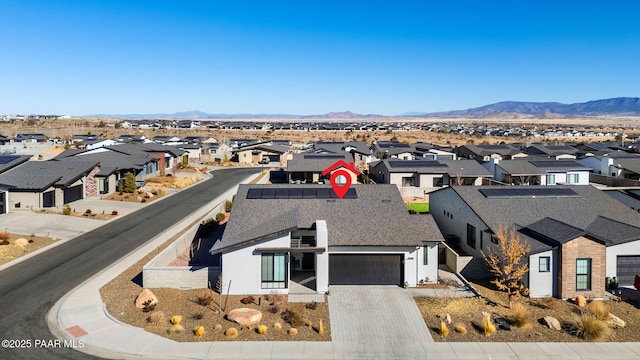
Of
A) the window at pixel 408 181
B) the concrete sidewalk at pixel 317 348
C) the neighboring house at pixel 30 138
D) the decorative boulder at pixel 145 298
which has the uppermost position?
the neighboring house at pixel 30 138

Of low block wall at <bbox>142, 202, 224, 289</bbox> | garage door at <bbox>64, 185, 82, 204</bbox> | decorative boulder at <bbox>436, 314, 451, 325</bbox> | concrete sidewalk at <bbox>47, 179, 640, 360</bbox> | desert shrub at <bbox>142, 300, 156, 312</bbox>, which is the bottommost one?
concrete sidewalk at <bbox>47, 179, 640, 360</bbox>

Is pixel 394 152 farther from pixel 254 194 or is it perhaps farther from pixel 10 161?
pixel 10 161

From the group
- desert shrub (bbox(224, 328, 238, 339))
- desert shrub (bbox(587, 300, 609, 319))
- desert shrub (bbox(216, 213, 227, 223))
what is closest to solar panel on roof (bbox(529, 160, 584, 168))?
desert shrub (bbox(587, 300, 609, 319))

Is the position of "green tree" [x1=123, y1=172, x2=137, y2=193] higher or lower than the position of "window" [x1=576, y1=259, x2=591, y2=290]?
higher

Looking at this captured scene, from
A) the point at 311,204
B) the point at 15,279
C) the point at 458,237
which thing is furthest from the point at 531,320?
the point at 15,279

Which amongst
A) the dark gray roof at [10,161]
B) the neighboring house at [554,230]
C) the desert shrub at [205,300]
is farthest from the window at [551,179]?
the dark gray roof at [10,161]

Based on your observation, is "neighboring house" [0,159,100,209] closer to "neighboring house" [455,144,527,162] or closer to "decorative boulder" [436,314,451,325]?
"decorative boulder" [436,314,451,325]

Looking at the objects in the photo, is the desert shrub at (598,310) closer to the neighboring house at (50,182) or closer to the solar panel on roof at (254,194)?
the solar panel on roof at (254,194)
